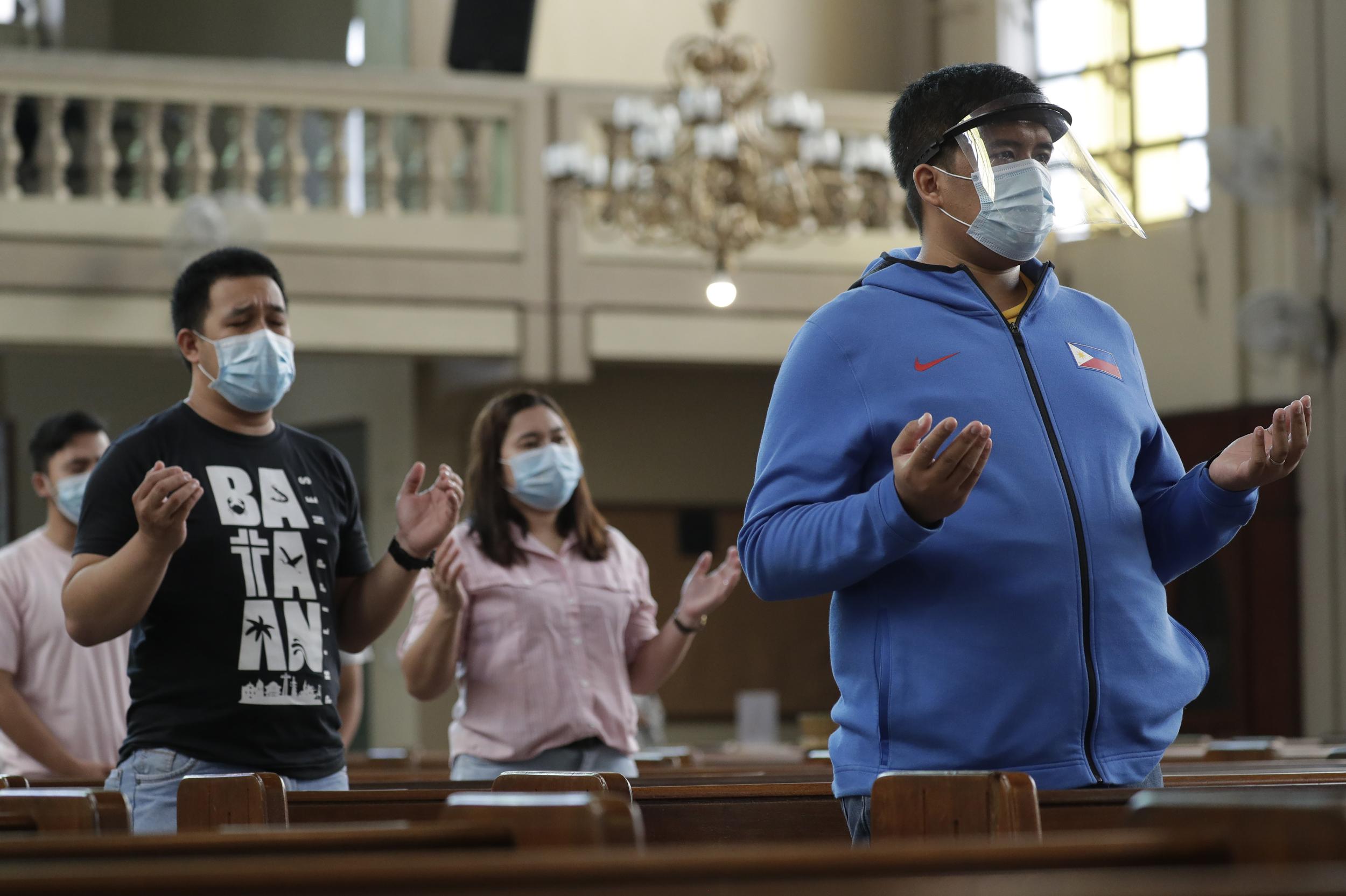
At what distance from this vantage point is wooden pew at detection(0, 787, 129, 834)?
5.85ft

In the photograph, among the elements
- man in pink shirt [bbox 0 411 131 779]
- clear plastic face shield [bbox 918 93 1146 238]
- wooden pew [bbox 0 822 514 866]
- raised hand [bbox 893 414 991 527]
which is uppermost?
clear plastic face shield [bbox 918 93 1146 238]

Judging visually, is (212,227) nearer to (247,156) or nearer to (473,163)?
(247,156)

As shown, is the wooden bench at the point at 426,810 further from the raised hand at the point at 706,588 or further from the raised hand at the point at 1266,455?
the raised hand at the point at 706,588

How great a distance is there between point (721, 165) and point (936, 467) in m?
5.56

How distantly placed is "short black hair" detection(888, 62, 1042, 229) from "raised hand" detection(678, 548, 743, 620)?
4.82 feet

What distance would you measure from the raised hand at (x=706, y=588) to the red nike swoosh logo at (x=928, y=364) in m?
1.60

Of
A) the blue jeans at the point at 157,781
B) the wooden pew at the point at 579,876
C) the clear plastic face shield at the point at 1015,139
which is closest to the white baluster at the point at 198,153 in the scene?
the blue jeans at the point at 157,781

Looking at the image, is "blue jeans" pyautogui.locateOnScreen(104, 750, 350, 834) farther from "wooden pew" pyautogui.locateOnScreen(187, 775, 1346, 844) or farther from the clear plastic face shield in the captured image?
the clear plastic face shield

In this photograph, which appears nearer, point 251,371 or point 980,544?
point 980,544

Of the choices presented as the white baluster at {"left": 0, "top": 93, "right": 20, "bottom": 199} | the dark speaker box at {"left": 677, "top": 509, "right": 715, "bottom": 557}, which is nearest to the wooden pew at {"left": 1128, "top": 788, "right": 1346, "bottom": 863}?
the white baluster at {"left": 0, "top": 93, "right": 20, "bottom": 199}

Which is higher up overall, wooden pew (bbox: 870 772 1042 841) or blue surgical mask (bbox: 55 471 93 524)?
blue surgical mask (bbox: 55 471 93 524)

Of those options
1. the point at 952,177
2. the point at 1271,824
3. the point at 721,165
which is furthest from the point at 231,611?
the point at 721,165

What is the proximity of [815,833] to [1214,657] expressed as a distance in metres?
7.58

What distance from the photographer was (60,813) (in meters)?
1.79
